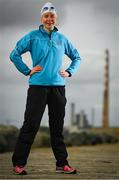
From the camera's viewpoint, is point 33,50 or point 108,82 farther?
point 108,82

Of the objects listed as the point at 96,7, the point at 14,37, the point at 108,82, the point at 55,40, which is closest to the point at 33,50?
the point at 55,40

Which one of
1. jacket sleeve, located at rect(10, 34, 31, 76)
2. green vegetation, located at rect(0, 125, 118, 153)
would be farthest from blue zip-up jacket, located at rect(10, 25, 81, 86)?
green vegetation, located at rect(0, 125, 118, 153)

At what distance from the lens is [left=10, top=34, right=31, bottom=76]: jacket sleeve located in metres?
3.17

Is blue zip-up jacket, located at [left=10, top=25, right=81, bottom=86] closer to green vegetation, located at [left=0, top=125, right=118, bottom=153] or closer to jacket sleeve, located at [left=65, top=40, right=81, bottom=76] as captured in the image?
jacket sleeve, located at [left=65, top=40, right=81, bottom=76]

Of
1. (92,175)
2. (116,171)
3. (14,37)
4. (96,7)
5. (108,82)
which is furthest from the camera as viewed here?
(108,82)

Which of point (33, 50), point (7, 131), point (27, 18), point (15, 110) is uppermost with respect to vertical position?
point (27, 18)

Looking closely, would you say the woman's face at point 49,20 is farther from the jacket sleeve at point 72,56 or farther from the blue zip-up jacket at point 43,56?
the jacket sleeve at point 72,56

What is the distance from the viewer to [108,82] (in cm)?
520

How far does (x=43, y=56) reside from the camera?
10.4 ft

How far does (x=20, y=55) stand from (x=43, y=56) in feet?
0.50

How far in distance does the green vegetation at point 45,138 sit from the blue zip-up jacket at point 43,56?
4.84ft

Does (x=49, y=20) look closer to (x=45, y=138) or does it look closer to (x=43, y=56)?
(x=43, y=56)

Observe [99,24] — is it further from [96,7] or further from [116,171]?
[116,171]

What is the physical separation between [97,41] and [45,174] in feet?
5.36
